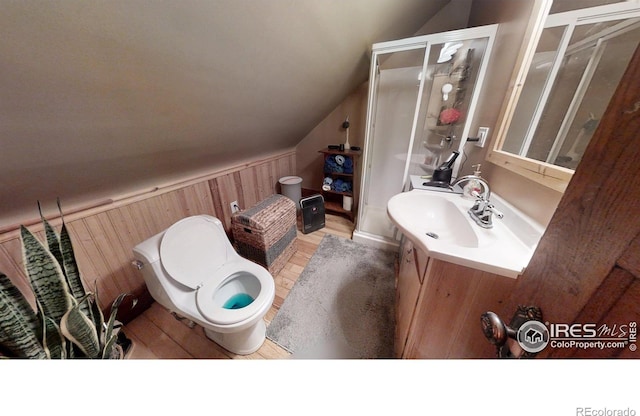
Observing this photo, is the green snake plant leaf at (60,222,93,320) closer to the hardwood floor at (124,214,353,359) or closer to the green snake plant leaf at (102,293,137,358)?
the green snake plant leaf at (102,293,137,358)

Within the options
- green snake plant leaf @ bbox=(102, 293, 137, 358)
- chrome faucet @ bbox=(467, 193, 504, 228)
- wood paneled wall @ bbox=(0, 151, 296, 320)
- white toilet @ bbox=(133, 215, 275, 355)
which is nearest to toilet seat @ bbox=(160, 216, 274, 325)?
white toilet @ bbox=(133, 215, 275, 355)

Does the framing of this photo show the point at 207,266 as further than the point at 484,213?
Yes

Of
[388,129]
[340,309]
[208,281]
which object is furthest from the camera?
[388,129]

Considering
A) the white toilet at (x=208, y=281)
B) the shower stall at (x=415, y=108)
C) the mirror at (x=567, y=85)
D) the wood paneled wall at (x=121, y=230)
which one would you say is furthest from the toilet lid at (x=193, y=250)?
the mirror at (x=567, y=85)

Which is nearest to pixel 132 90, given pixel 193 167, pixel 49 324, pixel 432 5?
pixel 193 167

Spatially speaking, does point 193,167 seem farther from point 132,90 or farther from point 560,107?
point 560,107

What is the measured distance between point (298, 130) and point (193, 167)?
3.77 feet

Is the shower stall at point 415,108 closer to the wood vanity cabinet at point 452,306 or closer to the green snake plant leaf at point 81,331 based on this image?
the wood vanity cabinet at point 452,306

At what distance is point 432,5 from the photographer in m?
1.66

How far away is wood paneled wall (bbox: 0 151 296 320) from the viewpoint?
0.86m

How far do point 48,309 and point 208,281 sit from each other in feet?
1.77

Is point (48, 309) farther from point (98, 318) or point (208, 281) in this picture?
point (208, 281)

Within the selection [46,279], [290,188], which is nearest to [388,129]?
[290,188]

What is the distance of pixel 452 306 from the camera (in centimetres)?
68
